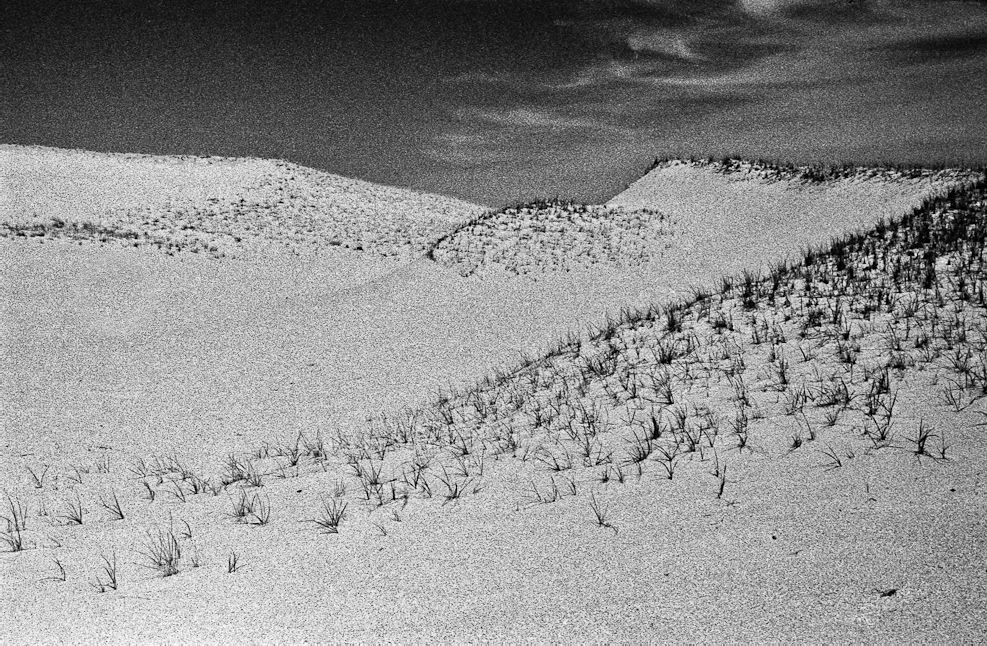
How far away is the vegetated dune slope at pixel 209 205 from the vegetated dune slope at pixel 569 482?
14.2m

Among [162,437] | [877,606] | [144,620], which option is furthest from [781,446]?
[162,437]

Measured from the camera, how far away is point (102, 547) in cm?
545

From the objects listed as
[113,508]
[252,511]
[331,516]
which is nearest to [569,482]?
[331,516]

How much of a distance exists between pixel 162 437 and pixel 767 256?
735 inches

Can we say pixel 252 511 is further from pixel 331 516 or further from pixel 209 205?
pixel 209 205

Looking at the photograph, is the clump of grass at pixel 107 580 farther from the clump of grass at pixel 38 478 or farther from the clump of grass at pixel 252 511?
the clump of grass at pixel 38 478

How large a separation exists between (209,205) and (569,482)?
32.7 metres

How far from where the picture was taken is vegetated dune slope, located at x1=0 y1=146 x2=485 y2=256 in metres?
27.7

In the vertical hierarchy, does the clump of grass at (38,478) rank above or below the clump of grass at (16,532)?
below

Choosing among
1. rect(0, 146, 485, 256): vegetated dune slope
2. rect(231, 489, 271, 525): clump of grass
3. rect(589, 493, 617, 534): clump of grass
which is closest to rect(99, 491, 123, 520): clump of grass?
rect(231, 489, 271, 525): clump of grass

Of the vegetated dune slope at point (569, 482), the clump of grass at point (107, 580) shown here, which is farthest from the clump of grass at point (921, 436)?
the clump of grass at point (107, 580)

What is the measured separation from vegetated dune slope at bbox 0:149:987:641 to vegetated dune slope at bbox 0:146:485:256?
14243 mm

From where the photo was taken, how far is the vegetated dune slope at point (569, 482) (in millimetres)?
3779

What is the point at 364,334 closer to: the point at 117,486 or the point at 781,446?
the point at 117,486
